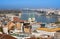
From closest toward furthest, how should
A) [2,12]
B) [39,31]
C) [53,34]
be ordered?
1. [53,34]
2. [39,31]
3. [2,12]

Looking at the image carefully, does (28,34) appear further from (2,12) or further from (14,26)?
(2,12)

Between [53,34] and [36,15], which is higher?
[36,15]

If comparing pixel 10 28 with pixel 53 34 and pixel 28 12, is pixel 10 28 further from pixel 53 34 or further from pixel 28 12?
pixel 53 34

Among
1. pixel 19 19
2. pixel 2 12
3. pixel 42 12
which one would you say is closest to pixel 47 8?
pixel 42 12

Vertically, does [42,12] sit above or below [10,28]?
above

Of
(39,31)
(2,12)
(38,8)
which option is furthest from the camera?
(2,12)

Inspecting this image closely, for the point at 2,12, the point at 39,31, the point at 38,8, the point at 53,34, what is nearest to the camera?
the point at 53,34

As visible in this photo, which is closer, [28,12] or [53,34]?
[53,34]

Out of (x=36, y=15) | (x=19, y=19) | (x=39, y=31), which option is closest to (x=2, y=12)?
(x=19, y=19)

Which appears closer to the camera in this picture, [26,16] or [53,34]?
[53,34]
